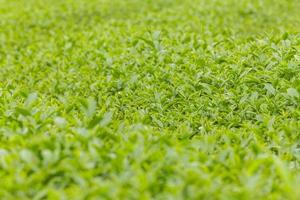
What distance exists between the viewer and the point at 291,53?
5.30 m

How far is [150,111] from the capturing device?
501cm

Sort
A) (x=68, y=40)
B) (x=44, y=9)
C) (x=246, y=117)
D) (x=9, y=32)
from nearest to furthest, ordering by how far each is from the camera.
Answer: (x=246, y=117)
(x=68, y=40)
(x=9, y=32)
(x=44, y=9)

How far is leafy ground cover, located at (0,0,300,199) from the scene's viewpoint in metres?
2.96

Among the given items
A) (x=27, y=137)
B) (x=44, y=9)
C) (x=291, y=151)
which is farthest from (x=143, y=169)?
(x=44, y=9)

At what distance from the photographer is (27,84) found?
6.36 metres

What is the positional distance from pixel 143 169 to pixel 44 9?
820 centimetres

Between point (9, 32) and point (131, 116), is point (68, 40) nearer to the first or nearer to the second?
point (9, 32)

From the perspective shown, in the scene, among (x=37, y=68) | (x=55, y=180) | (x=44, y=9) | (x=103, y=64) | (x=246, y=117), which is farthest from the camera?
(x=44, y=9)

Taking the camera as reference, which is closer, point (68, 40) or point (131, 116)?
point (131, 116)

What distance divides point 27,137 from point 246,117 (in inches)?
79.5

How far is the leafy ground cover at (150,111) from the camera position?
296cm

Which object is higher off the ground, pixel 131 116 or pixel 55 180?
pixel 55 180

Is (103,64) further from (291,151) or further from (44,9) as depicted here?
(44,9)

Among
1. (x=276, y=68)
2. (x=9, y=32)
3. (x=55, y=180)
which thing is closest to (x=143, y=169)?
(x=55, y=180)
